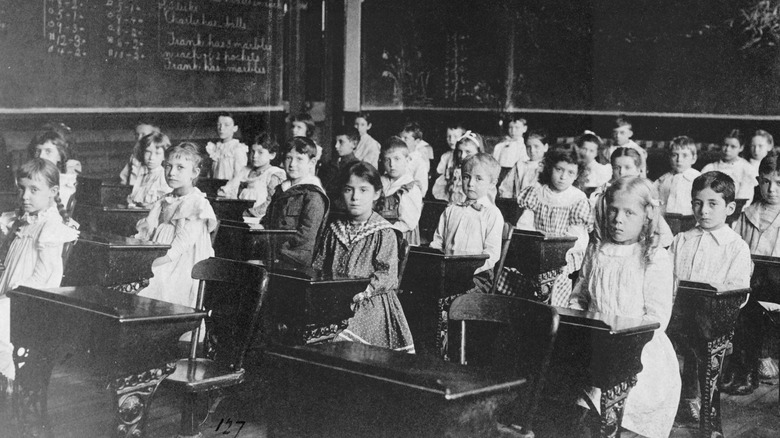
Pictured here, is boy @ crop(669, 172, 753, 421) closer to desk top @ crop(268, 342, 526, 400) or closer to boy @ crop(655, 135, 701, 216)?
desk top @ crop(268, 342, 526, 400)

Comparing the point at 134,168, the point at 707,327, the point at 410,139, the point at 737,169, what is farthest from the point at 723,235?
the point at 410,139

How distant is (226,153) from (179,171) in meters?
4.27

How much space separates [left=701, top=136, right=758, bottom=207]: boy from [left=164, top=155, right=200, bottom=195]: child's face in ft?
13.3

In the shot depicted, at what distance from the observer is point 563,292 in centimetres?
443

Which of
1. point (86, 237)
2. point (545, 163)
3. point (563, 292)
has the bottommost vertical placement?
point (563, 292)

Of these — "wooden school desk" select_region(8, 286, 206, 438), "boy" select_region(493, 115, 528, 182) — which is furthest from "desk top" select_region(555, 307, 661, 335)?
"boy" select_region(493, 115, 528, 182)

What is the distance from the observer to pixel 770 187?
4.14m

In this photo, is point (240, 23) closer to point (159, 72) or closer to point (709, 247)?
point (159, 72)

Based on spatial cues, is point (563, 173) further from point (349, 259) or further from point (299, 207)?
point (349, 259)

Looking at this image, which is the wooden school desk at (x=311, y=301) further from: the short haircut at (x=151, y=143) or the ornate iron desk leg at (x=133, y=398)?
the short haircut at (x=151, y=143)

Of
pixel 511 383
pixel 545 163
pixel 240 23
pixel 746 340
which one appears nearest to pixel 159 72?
pixel 240 23

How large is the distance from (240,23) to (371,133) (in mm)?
2627

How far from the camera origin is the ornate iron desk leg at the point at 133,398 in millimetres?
2566

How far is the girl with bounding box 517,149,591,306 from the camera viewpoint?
4.76 m
